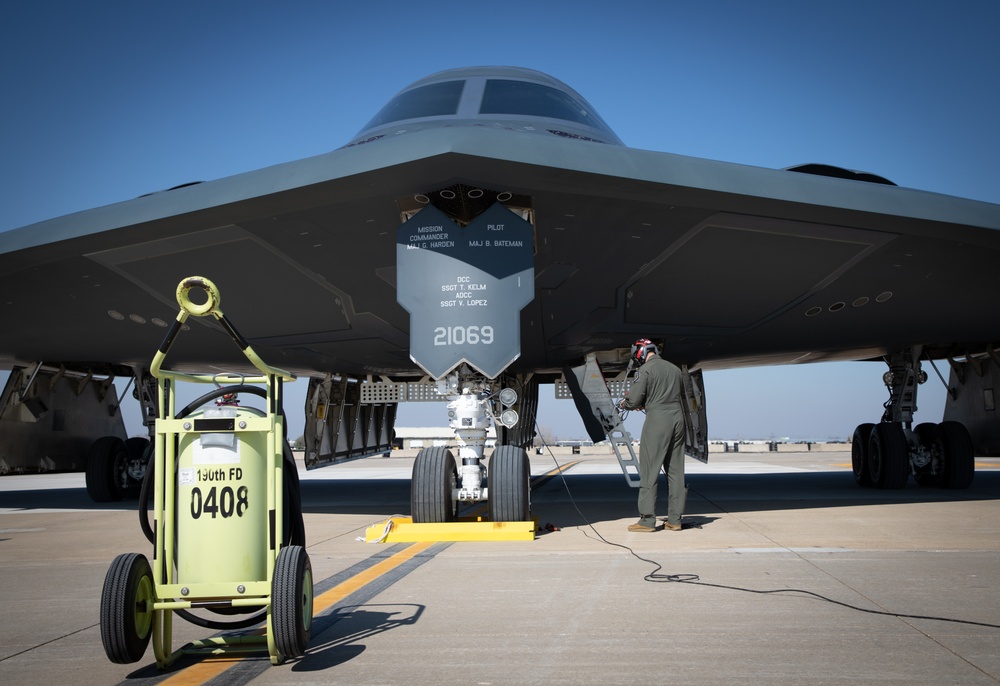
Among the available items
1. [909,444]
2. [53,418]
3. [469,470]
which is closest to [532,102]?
[469,470]

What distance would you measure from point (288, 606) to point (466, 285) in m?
4.30

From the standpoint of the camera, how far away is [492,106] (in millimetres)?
10234

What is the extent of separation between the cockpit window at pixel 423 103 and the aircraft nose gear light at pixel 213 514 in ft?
24.1

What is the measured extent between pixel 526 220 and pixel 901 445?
8.81 metres

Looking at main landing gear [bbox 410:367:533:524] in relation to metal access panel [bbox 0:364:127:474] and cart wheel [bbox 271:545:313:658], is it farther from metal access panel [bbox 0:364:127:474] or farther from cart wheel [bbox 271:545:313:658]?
metal access panel [bbox 0:364:127:474]

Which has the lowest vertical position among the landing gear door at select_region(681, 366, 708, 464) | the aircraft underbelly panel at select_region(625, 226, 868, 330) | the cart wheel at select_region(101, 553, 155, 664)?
the cart wheel at select_region(101, 553, 155, 664)

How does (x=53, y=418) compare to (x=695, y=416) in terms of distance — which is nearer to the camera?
(x=695, y=416)

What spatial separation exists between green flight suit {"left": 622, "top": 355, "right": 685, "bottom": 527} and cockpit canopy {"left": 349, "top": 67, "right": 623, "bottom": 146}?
3.25 meters

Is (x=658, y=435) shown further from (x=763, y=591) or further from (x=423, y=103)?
(x=423, y=103)

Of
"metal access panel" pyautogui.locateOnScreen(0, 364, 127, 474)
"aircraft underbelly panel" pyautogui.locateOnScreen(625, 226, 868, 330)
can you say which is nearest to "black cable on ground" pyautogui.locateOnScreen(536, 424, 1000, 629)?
"aircraft underbelly panel" pyautogui.locateOnScreen(625, 226, 868, 330)

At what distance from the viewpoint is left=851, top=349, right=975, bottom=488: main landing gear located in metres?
13.0

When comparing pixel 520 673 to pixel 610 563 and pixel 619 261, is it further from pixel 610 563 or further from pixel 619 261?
pixel 619 261

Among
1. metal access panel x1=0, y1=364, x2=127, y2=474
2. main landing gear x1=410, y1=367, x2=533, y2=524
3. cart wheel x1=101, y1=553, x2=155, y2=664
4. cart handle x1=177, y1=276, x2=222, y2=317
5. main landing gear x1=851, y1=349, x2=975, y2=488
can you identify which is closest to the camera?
cart wheel x1=101, y1=553, x2=155, y2=664

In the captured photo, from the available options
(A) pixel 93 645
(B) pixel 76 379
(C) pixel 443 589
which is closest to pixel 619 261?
(C) pixel 443 589
